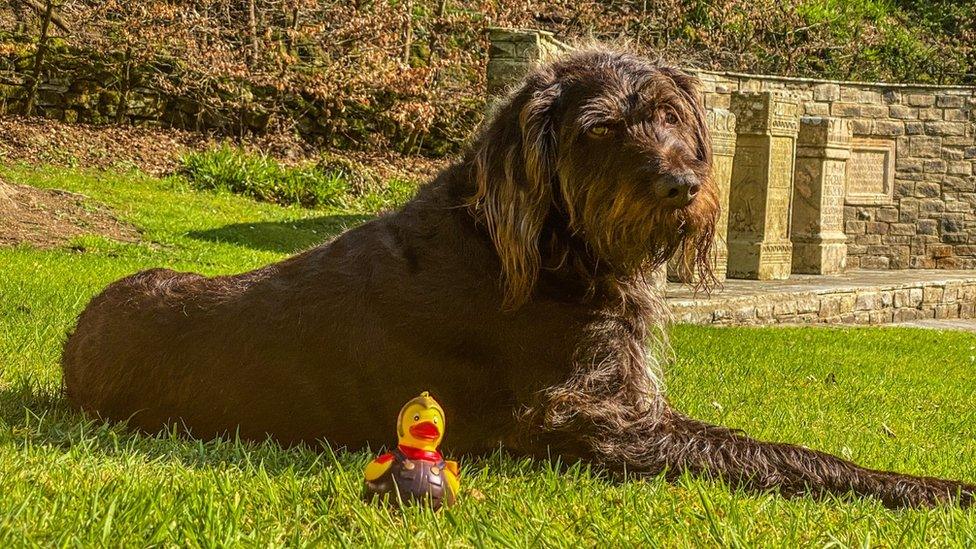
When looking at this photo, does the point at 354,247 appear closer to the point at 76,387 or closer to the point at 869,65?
the point at 76,387

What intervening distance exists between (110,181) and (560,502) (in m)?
13.8

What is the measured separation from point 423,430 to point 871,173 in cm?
1915

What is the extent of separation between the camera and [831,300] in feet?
43.3

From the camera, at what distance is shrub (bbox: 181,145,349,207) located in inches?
672

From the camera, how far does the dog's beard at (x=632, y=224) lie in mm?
3436

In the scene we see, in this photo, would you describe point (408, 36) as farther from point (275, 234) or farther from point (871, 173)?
point (871, 173)

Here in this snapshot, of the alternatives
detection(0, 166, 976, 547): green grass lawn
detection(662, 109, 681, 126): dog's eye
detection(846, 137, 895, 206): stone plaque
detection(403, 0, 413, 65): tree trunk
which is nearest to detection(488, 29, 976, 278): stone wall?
detection(846, 137, 895, 206): stone plaque

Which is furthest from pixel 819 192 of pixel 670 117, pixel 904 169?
pixel 670 117

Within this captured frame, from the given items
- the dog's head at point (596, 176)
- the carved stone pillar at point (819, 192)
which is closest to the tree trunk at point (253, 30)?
the carved stone pillar at point (819, 192)

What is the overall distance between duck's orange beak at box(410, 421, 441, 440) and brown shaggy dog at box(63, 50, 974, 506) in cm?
63

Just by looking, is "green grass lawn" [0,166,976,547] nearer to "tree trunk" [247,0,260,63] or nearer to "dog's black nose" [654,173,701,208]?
"dog's black nose" [654,173,701,208]

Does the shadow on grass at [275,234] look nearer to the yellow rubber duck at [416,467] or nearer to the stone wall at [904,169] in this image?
the stone wall at [904,169]

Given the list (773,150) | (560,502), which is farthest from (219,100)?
(560,502)

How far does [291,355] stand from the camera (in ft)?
12.2
